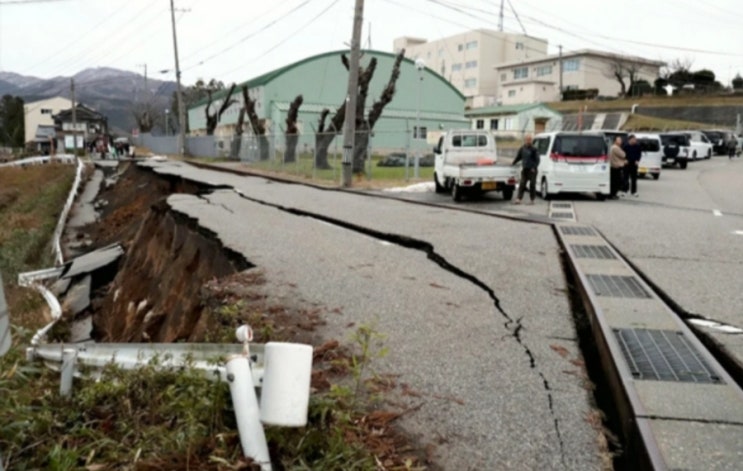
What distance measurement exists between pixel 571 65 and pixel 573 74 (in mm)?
1177

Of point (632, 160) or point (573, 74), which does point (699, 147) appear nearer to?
point (632, 160)

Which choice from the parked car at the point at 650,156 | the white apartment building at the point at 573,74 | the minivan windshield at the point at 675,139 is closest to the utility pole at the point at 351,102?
the parked car at the point at 650,156

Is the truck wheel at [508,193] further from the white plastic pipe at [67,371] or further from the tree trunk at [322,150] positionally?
the white plastic pipe at [67,371]

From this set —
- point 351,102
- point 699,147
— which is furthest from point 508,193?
point 699,147

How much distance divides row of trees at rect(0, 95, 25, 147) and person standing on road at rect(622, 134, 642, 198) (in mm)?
82230

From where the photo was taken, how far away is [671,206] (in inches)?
598

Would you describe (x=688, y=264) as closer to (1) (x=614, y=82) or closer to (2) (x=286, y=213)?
(2) (x=286, y=213)

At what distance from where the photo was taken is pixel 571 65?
248 feet

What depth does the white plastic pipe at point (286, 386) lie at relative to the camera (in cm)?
267

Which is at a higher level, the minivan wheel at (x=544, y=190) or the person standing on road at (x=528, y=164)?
the person standing on road at (x=528, y=164)

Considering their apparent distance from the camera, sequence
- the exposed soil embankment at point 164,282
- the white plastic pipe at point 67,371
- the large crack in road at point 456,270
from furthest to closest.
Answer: the exposed soil embankment at point 164,282
the large crack in road at point 456,270
the white plastic pipe at point 67,371

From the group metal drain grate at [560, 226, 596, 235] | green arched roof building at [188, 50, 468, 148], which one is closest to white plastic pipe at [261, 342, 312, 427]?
metal drain grate at [560, 226, 596, 235]

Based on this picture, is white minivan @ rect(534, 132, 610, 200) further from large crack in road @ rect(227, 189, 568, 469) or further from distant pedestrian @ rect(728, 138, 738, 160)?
distant pedestrian @ rect(728, 138, 738, 160)

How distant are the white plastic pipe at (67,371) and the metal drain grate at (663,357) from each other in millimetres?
3639
